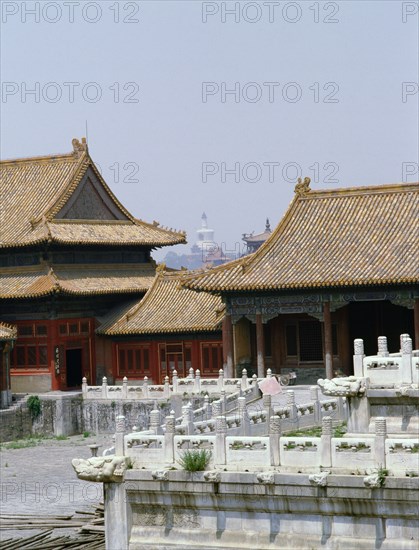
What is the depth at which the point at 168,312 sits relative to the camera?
69.9 m

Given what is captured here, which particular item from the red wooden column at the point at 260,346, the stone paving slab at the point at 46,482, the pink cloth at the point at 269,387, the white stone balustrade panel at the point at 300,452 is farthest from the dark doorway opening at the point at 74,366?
the white stone balustrade panel at the point at 300,452

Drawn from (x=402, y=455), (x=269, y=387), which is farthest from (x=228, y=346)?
(x=402, y=455)

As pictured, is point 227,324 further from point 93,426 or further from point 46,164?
point 46,164

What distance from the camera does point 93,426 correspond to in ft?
215

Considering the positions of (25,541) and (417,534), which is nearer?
(417,534)

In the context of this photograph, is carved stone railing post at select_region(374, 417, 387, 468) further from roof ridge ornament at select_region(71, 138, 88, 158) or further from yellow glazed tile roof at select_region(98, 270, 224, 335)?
roof ridge ornament at select_region(71, 138, 88, 158)

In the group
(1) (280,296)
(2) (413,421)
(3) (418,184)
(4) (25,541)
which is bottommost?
(4) (25,541)

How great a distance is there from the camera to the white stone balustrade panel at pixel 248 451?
34.6 metres

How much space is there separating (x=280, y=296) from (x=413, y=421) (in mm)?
27461

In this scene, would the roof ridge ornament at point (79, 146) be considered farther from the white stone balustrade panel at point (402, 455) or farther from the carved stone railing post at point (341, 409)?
the white stone balustrade panel at point (402, 455)

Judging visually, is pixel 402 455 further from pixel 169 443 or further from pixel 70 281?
pixel 70 281

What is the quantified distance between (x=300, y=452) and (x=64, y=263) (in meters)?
38.8

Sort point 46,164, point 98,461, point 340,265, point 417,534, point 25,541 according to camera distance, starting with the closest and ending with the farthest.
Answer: point 417,534 < point 98,461 < point 25,541 < point 340,265 < point 46,164

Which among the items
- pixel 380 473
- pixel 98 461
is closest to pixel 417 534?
pixel 380 473
